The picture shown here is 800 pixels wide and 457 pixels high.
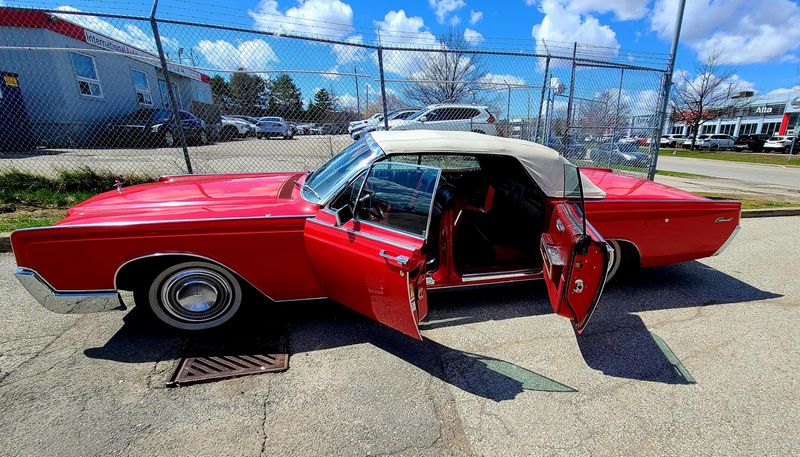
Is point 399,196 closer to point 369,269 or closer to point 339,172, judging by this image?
point 369,269

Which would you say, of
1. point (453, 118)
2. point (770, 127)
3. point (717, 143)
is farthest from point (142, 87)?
point (770, 127)

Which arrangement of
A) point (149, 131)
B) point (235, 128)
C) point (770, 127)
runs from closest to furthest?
point (235, 128)
point (149, 131)
point (770, 127)

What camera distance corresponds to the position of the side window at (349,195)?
273 centimetres

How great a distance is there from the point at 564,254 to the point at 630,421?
3.56 feet

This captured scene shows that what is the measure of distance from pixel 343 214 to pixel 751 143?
4462 centimetres

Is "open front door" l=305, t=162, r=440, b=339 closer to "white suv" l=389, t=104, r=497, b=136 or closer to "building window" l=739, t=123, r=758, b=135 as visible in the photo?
"white suv" l=389, t=104, r=497, b=136

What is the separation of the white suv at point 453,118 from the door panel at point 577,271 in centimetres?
621

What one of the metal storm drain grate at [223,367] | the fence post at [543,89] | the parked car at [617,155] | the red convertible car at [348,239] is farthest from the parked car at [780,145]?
the metal storm drain grate at [223,367]

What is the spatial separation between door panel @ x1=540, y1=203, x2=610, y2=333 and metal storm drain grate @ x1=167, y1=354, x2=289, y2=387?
6.50 ft

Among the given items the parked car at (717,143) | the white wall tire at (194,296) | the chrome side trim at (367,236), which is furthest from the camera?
the parked car at (717,143)

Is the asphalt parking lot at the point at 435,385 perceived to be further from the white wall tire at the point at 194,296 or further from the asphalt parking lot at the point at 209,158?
the asphalt parking lot at the point at 209,158

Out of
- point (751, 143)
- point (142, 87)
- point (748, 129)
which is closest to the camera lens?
point (142, 87)

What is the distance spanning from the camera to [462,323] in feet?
10.1

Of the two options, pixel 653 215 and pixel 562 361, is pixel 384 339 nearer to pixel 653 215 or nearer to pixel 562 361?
pixel 562 361
